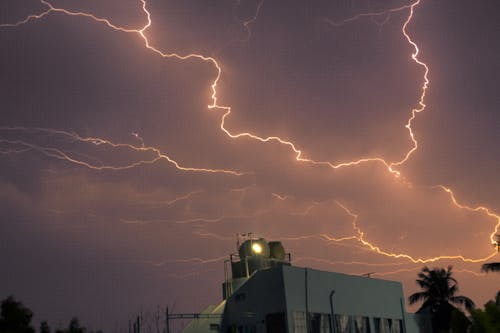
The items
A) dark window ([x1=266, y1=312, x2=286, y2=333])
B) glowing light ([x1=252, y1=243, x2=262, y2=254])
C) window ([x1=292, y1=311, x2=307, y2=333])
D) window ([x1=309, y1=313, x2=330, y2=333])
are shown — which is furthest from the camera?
glowing light ([x1=252, y1=243, x2=262, y2=254])

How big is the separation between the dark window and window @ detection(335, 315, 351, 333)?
14.6ft

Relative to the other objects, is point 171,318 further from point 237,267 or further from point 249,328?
point 237,267

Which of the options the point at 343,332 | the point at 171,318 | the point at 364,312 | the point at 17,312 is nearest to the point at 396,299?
the point at 364,312

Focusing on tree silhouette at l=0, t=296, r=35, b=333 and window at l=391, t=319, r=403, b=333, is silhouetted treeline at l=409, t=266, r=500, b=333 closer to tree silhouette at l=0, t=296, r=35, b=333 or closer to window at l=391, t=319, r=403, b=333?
window at l=391, t=319, r=403, b=333

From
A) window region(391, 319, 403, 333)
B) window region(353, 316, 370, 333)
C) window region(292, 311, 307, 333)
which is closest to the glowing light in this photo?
window region(292, 311, 307, 333)

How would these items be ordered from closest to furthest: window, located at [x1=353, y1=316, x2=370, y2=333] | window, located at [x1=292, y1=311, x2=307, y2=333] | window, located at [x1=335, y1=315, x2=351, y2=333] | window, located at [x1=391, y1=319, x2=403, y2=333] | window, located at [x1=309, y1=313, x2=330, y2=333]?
window, located at [x1=292, y1=311, x2=307, y2=333] < window, located at [x1=309, y1=313, x2=330, y2=333] < window, located at [x1=335, y1=315, x2=351, y2=333] < window, located at [x1=353, y1=316, x2=370, y2=333] < window, located at [x1=391, y1=319, x2=403, y2=333]

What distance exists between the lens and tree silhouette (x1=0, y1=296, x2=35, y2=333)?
3338cm

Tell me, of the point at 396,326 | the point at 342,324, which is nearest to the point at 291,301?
the point at 342,324

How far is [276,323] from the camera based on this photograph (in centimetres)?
3195

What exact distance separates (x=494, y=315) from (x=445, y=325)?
1052cm

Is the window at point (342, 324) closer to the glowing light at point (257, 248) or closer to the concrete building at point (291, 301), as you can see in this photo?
the concrete building at point (291, 301)

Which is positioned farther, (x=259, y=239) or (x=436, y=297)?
(x=436, y=297)

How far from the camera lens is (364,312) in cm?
3744

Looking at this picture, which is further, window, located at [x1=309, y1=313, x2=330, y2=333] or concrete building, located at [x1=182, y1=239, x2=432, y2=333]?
window, located at [x1=309, y1=313, x2=330, y2=333]
